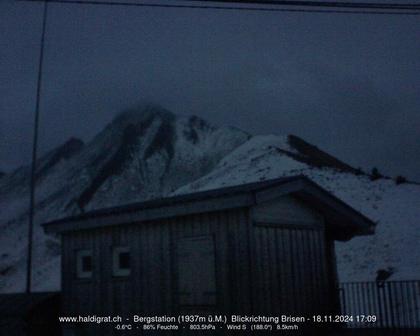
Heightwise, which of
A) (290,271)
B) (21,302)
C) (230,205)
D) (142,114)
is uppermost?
(142,114)

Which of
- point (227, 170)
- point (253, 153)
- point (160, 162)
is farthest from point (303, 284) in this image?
point (160, 162)

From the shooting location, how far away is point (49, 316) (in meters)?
14.2

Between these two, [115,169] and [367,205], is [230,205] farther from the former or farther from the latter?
[115,169]

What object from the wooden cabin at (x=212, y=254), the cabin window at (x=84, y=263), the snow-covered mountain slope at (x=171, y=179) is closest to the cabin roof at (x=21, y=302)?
the wooden cabin at (x=212, y=254)

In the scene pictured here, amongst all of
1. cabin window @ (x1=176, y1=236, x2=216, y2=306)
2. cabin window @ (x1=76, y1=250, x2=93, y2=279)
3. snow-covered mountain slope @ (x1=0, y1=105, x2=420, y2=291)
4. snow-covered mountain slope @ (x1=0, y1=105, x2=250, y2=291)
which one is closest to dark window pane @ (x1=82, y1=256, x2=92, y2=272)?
cabin window @ (x1=76, y1=250, x2=93, y2=279)

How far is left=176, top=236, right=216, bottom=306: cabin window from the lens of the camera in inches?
437

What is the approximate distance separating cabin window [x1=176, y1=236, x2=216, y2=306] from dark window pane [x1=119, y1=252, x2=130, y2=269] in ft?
6.59

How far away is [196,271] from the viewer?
37.2 ft

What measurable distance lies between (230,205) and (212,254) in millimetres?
1250

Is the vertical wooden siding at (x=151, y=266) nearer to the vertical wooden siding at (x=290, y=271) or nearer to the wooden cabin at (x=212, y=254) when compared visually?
the wooden cabin at (x=212, y=254)

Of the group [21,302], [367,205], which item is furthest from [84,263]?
[367,205]

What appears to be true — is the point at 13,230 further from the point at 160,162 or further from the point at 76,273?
the point at 76,273

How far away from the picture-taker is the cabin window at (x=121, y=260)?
13188mm

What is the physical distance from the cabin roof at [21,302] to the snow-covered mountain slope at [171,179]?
683 inches
